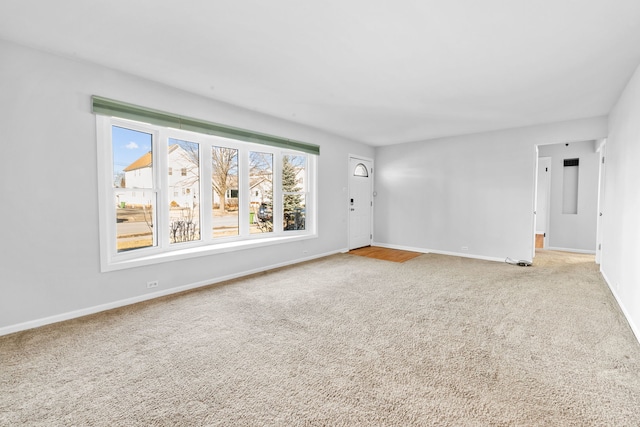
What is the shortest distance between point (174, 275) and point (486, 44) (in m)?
4.00

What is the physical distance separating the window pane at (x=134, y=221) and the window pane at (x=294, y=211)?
7.17ft

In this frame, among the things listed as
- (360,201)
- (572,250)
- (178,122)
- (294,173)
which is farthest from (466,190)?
(178,122)

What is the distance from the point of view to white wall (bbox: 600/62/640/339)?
267 cm

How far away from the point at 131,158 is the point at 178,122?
0.67 meters

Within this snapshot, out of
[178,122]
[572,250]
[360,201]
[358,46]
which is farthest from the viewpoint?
[360,201]

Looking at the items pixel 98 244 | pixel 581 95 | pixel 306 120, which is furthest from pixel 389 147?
pixel 98 244

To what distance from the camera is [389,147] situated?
686 centimetres

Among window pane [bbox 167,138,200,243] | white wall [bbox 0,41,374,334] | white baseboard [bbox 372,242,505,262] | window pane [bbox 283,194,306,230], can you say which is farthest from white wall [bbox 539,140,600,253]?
white wall [bbox 0,41,374,334]

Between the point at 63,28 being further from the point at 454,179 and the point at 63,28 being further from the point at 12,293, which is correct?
the point at 454,179

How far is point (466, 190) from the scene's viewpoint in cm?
581

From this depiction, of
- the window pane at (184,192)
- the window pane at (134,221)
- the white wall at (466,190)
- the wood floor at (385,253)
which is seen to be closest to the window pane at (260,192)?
the window pane at (184,192)

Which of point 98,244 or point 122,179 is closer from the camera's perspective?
point 98,244

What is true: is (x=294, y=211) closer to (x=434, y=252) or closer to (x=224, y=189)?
(x=224, y=189)

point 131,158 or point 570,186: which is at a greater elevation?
point 131,158
